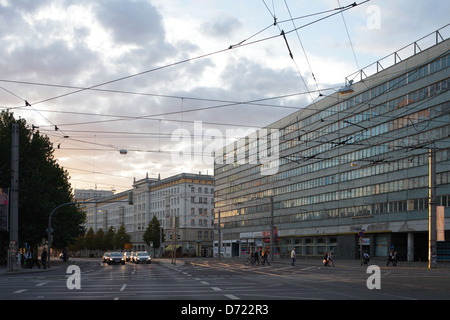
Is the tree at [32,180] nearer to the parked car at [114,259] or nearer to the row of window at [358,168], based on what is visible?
the parked car at [114,259]

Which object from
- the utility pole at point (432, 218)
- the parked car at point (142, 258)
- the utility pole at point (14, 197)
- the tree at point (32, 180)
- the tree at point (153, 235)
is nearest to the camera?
the utility pole at point (14, 197)

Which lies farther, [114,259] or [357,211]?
[357,211]

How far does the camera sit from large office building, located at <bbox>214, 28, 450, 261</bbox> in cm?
5725

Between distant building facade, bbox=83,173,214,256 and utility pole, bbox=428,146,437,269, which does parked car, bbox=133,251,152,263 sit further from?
distant building facade, bbox=83,173,214,256

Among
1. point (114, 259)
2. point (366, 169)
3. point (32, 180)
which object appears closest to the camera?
point (32, 180)

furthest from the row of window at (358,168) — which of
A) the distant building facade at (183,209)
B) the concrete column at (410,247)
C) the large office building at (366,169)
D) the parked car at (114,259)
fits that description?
the parked car at (114,259)

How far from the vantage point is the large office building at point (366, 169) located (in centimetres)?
5725

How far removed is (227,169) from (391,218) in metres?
58.7

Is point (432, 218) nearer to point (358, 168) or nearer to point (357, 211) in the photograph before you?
point (358, 168)

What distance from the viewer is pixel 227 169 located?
119562 millimetres

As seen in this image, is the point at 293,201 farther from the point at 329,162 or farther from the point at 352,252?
the point at 352,252

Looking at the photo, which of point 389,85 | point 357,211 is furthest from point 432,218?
point 357,211

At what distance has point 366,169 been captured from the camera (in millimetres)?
70188

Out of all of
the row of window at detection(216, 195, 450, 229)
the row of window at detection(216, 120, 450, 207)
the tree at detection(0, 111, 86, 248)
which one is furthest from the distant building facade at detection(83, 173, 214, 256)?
the tree at detection(0, 111, 86, 248)
